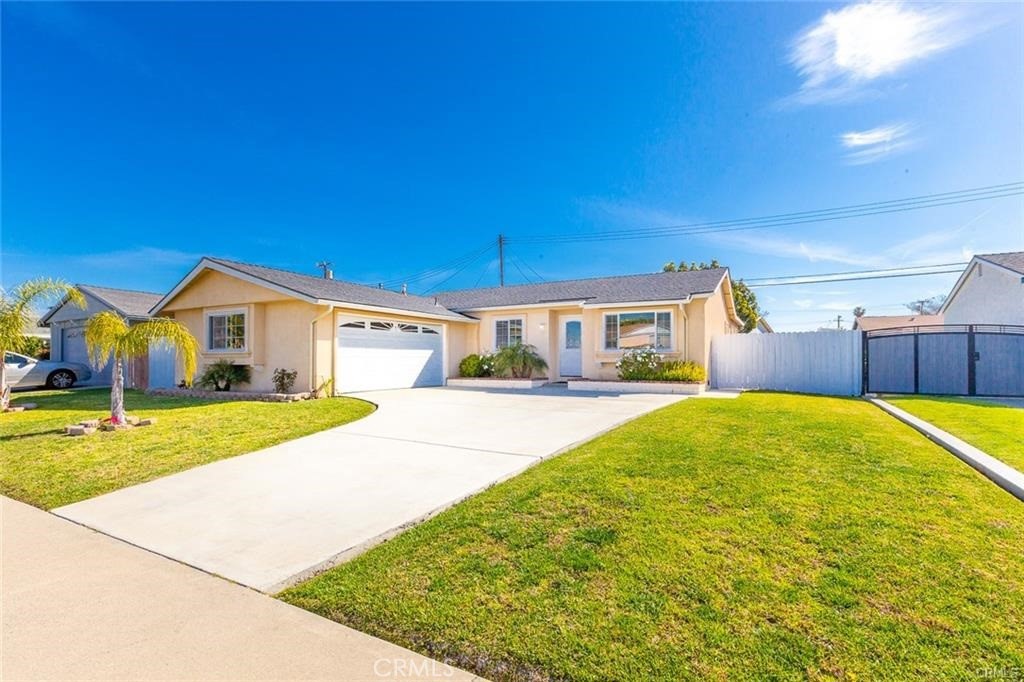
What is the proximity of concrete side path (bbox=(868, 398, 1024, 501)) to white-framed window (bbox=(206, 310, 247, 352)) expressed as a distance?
1564cm

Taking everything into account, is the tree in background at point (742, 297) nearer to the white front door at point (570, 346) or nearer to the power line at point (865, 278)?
the power line at point (865, 278)

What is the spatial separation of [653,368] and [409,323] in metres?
8.19

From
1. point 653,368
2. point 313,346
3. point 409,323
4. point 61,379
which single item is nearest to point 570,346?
point 653,368

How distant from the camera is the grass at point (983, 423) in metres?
5.44

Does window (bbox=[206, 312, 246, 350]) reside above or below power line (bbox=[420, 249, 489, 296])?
below

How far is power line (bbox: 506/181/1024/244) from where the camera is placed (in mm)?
21281

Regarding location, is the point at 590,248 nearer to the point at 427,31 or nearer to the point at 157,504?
the point at 427,31

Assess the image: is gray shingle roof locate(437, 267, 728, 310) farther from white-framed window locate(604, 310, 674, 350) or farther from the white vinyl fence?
the white vinyl fence

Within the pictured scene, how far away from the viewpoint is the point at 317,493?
4668mm

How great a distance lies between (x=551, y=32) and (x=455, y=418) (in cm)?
959

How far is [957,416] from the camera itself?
818cm

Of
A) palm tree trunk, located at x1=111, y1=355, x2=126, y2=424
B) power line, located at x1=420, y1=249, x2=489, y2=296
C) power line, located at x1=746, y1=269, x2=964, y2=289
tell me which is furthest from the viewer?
power line, located at x1=420, y1=249, x2=489, y2=296

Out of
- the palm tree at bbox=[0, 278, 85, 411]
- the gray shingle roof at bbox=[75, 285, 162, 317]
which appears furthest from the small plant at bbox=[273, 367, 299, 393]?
the gray shingle roof at bbox=[75, 285, 162, 317]

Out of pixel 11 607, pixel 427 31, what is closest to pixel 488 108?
pixel 427 31
